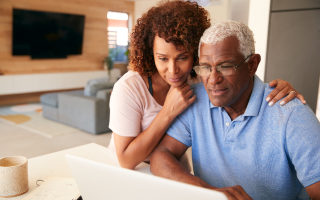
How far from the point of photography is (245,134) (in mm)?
1091

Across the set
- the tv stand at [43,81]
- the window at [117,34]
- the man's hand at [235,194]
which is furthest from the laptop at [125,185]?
the window at [117,34]

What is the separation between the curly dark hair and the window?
280 inches

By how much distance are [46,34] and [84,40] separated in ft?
3.83

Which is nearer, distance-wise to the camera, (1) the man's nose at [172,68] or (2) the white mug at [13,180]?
(2) the white mug at [13,180]

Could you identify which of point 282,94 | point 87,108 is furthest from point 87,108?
point 282,94

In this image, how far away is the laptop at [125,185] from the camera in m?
0.55

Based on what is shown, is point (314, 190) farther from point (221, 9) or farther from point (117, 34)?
point (117, 34)

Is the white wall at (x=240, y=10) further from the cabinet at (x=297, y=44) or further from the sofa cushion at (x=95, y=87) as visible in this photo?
the sofa cushion at (x=95, y=87)

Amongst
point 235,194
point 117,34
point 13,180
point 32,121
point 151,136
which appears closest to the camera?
point 235,194

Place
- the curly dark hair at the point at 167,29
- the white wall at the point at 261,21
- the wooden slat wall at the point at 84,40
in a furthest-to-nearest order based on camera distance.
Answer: the wooden slat wall at the point at 84,40
the white wall at the point at 261,21
the curly dark hair at the point at 167,29

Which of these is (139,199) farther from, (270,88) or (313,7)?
(313,7)

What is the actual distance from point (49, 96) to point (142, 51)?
402 centimetres

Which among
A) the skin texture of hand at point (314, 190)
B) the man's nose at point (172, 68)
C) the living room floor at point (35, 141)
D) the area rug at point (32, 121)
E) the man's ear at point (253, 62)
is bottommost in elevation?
the living room floor at point (35, 141)

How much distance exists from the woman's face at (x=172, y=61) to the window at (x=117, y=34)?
729cm
